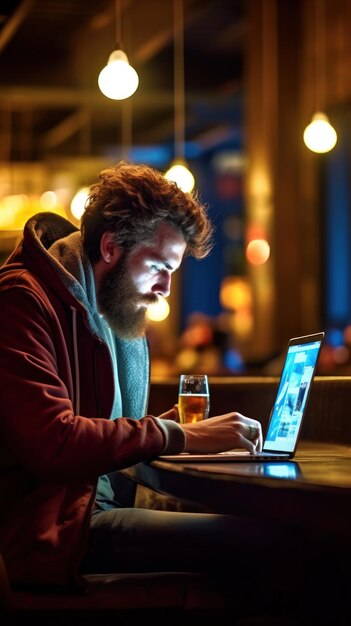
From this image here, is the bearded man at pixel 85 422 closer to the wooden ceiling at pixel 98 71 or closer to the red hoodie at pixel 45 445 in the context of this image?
the red hoodie at pixel 45 445

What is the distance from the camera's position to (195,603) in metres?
1.95

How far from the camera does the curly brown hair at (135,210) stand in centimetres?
248

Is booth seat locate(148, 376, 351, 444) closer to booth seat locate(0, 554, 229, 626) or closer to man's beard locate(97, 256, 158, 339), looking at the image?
man's beard locate(97, 256, 158, 339)

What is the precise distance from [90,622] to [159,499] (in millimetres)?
1058

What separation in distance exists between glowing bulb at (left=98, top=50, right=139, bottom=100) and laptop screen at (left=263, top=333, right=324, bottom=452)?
325 centimetres

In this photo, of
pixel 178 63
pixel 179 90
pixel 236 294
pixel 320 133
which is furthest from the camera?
pixel 236 294

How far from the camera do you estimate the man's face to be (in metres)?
2.50

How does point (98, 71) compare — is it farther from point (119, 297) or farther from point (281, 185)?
point (119, 297)

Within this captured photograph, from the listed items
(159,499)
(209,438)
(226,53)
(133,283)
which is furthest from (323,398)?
(226,53)

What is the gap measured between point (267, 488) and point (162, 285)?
1.12 meters

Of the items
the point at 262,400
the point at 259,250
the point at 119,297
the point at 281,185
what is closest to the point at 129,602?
the point at 119,297

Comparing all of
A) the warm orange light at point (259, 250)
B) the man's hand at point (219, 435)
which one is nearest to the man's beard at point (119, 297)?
the man's hand at point (219, 435)

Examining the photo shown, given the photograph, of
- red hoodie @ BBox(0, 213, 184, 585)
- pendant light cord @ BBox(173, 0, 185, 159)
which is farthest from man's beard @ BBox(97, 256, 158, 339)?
pendant light cord @ BBox(173, 0, 185, 159)

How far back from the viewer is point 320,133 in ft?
23.1
